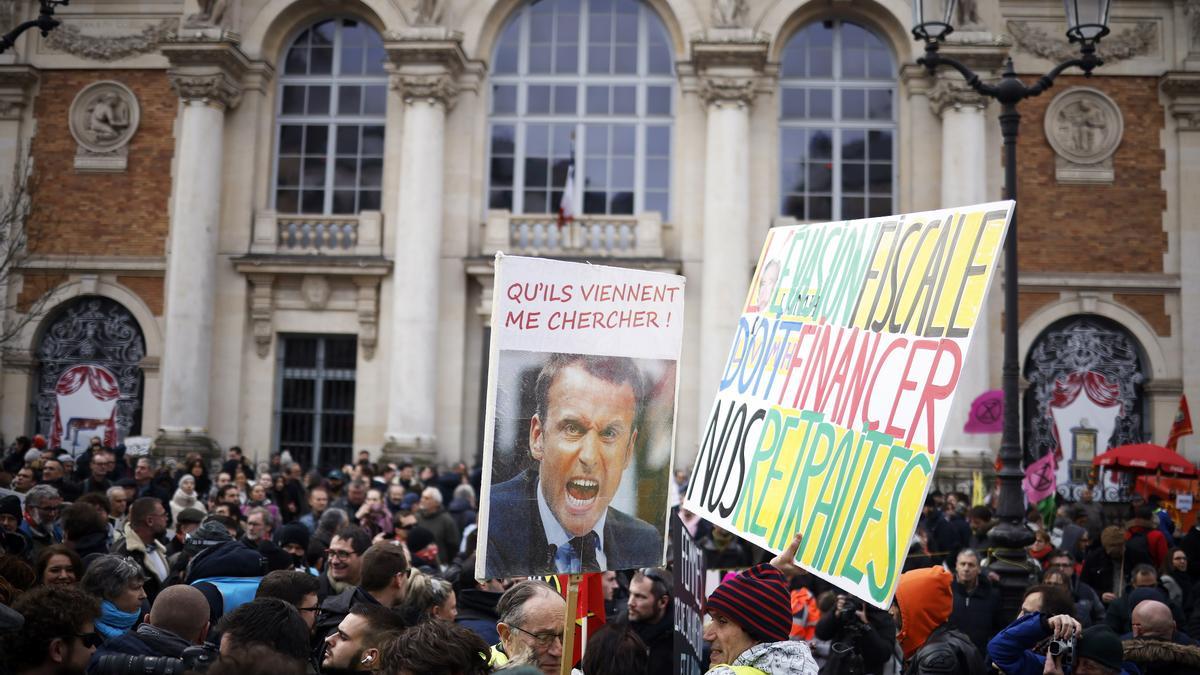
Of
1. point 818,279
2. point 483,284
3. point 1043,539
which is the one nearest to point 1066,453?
point 1043,539

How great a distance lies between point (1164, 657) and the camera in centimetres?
454

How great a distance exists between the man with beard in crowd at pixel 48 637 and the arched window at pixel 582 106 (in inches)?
677

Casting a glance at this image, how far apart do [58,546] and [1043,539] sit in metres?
9.06

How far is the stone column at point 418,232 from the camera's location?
19.1 meters

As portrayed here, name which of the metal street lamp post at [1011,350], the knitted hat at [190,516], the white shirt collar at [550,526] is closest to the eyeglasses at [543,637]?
the white shirt collar at [550,526]

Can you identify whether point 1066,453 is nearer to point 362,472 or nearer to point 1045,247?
point 1045,247

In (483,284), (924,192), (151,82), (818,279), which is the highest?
(151,82)

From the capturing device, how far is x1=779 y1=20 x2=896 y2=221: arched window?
20531 millimetres

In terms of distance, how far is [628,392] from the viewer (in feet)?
16.6

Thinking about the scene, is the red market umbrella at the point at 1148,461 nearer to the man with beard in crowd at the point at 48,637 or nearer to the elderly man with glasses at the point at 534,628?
the elderly man with glasses at the point at 534,628

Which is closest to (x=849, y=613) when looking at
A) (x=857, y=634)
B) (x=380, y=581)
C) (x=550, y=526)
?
(x=857, y=634)

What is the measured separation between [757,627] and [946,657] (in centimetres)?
165

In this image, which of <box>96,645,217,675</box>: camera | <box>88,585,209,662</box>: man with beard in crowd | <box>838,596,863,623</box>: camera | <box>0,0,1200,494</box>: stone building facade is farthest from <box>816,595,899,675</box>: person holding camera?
<box>0,0,1200,494</box>: stone building facade

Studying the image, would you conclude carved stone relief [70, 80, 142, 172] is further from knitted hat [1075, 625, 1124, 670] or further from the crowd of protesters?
knitted hat [1075, 625, 1124, 670]
